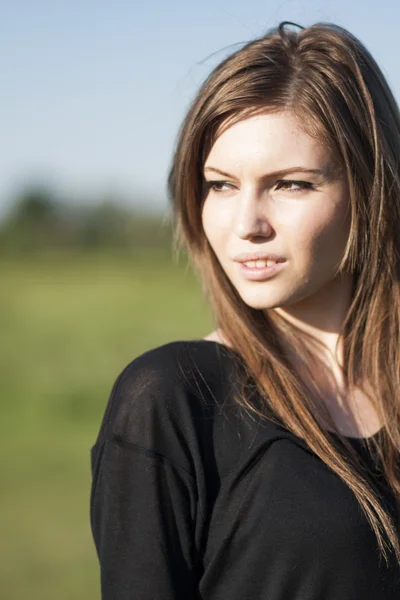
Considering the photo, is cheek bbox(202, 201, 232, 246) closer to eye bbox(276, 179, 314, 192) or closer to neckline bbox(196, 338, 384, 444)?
eye bbox(276, 179, 314, 192)

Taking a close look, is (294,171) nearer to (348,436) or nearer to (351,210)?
(351,210)

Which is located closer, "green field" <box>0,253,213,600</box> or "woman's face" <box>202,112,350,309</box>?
"woman's face" <box>202,112,350,309</box>

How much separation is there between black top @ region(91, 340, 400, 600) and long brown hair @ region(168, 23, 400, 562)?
7cm

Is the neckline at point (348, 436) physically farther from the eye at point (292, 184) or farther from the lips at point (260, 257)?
the eye at point (292, 184)

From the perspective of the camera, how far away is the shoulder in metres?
2.15

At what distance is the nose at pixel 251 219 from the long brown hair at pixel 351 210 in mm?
214

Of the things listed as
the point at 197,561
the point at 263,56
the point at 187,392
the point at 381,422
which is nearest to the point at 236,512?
the point at 197,561

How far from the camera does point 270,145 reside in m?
2.21

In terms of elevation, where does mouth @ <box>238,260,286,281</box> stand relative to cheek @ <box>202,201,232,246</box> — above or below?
below

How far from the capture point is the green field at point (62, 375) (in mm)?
6673

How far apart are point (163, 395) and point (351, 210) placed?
67cm

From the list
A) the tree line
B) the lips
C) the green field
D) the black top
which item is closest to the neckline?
the black top

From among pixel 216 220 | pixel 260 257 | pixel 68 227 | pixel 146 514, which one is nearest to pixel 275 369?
pixel 260 257

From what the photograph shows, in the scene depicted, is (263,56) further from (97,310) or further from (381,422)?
(97,310)
